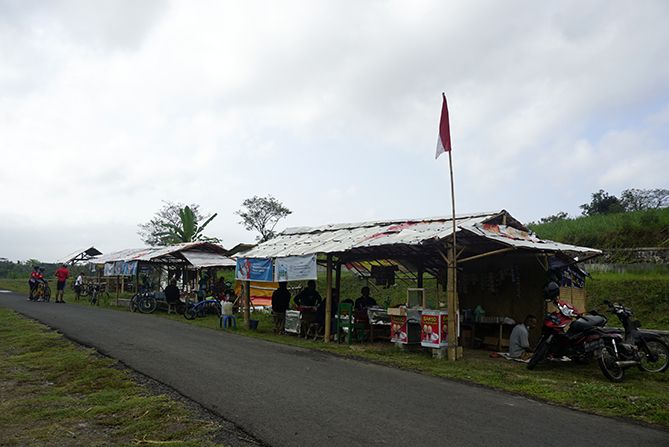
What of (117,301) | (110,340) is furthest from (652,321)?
(117,301)

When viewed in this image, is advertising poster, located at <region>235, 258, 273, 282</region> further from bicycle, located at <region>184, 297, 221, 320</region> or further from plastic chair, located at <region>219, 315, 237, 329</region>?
bicycle, located at <region>184, 297, 221, 320</region>

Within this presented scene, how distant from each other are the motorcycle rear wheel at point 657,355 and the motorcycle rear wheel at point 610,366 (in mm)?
545

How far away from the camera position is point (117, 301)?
25000mm

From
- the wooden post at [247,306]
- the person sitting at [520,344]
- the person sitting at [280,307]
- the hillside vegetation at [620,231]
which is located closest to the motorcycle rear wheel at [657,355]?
the person sitting at [520,344]

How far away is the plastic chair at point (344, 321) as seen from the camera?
42.3 feet

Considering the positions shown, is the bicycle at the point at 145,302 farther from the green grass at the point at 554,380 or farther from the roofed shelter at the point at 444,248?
the green grass at the point at 554,380

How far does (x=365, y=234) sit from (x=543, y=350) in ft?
17.9

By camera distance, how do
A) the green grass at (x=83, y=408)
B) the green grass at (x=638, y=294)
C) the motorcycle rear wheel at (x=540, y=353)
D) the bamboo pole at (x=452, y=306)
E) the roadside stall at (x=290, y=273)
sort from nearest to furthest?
the green grass at (x=83, y=408)
the motorcycle rear wheel at (x=540, y=353)
the bamboo pole at (x=452, y=306)
the roadside stall at (x=290, y=273)
the green grass at (x=638, y=294)

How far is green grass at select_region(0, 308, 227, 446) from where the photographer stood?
16.8 ft

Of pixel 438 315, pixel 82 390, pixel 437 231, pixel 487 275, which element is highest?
pixel 437 231

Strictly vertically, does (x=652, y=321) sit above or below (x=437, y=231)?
below

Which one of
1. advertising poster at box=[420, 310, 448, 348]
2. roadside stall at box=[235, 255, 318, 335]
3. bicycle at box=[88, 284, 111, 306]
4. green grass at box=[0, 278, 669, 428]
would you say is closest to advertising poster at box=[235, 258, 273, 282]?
roadside stall at box=[235, 255, 318, 335]

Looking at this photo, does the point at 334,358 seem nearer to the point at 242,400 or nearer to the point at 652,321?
the point at 242,400

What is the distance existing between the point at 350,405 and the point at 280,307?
9.47 meters
